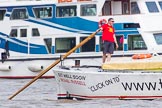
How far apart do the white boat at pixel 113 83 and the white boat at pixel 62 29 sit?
11012 millimetres

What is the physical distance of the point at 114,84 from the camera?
23.3 m

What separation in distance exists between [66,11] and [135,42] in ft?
11.2

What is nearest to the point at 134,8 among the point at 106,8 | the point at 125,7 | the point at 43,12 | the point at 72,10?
the point at 125,7

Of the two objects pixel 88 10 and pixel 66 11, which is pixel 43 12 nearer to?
pixel 66 11

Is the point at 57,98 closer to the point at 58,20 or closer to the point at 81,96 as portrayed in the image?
the point at 81,96

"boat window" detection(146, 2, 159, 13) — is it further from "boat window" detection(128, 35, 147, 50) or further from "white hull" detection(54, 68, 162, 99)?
"white hull" detection(54, 68, 162, 99)

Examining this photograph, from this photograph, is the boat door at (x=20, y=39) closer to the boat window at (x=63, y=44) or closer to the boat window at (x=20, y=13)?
the boat window at (x=20, y=13)

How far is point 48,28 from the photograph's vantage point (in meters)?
37.2

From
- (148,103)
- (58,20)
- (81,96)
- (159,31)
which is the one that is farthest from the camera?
(58,20)

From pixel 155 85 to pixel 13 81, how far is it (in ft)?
44.8

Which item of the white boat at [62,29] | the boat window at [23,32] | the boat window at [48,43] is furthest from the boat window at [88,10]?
the boat window at [23,32]

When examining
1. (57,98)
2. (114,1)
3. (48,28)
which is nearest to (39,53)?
(48,28)

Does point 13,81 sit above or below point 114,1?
below

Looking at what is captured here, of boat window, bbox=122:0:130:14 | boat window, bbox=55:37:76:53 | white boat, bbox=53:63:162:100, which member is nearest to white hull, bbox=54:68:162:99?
white boat, bbox=53:63:162:100
